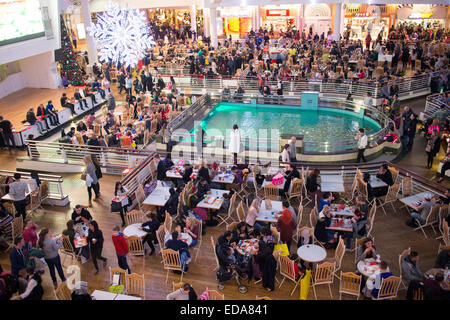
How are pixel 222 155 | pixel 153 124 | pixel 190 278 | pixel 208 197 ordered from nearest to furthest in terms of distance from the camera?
pixel 190 278 → pixel 208 197 → pixel 222 155 → pixel 153 124

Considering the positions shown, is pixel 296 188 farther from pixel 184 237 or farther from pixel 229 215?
pixel 184 237

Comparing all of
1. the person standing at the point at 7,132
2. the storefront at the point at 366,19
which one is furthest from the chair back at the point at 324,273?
the storefront at the point at 366,19

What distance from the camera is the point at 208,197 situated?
9758 mm

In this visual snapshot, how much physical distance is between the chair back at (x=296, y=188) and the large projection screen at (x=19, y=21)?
12.6 m

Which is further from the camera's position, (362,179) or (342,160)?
(342,160)

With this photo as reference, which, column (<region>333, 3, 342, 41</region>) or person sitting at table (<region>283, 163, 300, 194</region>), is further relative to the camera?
column (<region>333, 3, 342, 41</region>)

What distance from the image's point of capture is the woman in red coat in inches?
328

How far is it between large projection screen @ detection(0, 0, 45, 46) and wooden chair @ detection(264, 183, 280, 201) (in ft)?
39.5

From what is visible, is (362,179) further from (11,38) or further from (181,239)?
(11,38)

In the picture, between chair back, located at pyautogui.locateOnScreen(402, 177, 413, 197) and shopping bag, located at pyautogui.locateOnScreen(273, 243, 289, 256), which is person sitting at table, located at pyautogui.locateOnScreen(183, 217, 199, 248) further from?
chair back, located at pyautogui.locateOnScreen(402, 177, 413, 197)

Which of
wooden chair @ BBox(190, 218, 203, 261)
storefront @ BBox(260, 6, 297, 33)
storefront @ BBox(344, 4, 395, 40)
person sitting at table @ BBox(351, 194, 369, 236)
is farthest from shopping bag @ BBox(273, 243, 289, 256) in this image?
storefront @ BBox(260, 6, 297, 33)

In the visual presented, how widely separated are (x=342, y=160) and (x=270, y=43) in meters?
17.4

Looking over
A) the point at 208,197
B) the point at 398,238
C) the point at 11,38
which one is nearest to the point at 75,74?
the point at 11,38

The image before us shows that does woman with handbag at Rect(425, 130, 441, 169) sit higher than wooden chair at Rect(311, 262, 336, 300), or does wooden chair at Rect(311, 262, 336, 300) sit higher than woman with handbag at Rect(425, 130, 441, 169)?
woman with handbag at Rect(425, 130, 441, 169)
